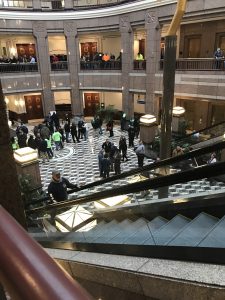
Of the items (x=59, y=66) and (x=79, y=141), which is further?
(x=59, y=66)

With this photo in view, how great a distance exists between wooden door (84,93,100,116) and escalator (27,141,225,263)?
18.8 metres

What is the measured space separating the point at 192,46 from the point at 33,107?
12912mm

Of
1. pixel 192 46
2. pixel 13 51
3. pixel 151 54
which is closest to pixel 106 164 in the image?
pixel 151 54

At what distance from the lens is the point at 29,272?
1.60ft

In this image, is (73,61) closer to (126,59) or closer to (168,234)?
(126,59)

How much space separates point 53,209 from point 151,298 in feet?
9.31

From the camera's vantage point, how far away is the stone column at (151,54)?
15.7 meters

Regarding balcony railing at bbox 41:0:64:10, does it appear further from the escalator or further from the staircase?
the staircase

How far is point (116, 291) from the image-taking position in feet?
6.91

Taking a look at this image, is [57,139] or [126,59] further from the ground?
[126,59]

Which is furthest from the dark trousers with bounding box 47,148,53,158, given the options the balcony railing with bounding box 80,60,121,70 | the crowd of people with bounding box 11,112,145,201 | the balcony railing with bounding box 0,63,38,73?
the balcony railing with bounding box 0,63,38,73

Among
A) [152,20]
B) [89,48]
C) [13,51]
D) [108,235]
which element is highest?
[152,20]

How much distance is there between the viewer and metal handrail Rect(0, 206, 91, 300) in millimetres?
456

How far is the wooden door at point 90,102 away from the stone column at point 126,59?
14.3 feet
